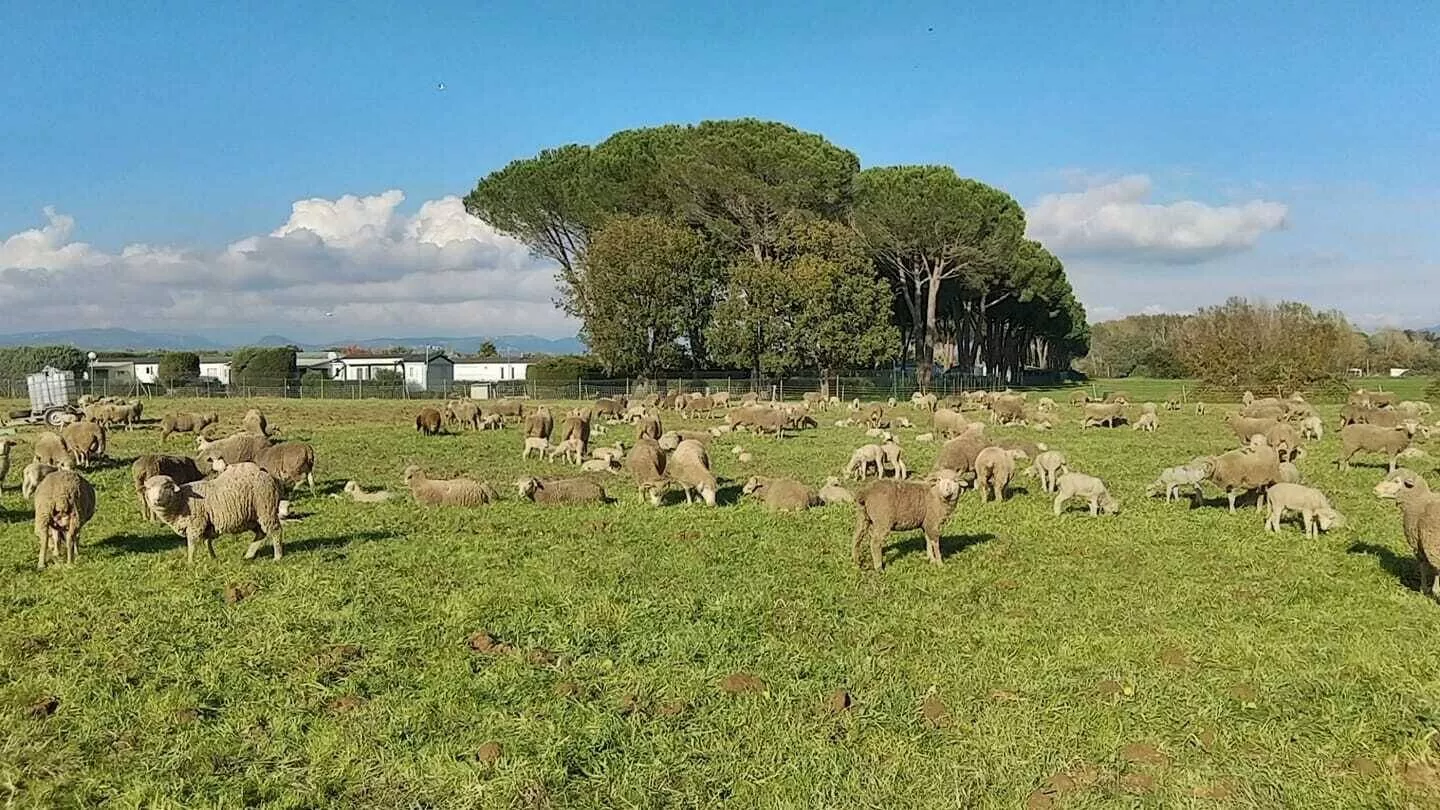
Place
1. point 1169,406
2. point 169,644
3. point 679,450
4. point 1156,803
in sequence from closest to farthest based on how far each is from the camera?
point 1156,803
point 169,644
point 679,450
point 1169,406

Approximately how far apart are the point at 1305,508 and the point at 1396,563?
2.00 m

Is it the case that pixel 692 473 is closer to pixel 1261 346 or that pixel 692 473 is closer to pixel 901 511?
pixel 901 511

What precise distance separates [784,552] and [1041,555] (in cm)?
306

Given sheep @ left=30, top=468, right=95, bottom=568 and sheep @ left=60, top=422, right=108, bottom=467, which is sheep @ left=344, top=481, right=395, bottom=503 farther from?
sheep @ left=60, top=422, right=108, bottom=467

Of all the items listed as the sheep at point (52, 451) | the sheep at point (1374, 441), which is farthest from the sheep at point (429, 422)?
the sheep at point (1374, 441)

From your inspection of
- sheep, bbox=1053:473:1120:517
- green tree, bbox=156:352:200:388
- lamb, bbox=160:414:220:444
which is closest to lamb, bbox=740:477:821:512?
sheep, bbox=1053:473:1120:517

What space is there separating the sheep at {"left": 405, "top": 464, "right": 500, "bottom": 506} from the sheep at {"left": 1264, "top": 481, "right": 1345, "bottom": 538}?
37.6 feet

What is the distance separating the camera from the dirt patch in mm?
7051

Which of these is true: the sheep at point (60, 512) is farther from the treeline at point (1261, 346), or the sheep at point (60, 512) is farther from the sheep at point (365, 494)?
the treeline at point (1261, 346)

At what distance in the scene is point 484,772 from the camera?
226 inches

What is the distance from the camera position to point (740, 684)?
714cm

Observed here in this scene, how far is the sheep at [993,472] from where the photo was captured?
1597 centimetres

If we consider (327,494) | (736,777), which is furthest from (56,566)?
(736,777)

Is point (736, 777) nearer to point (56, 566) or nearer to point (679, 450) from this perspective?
point (56, 566)
